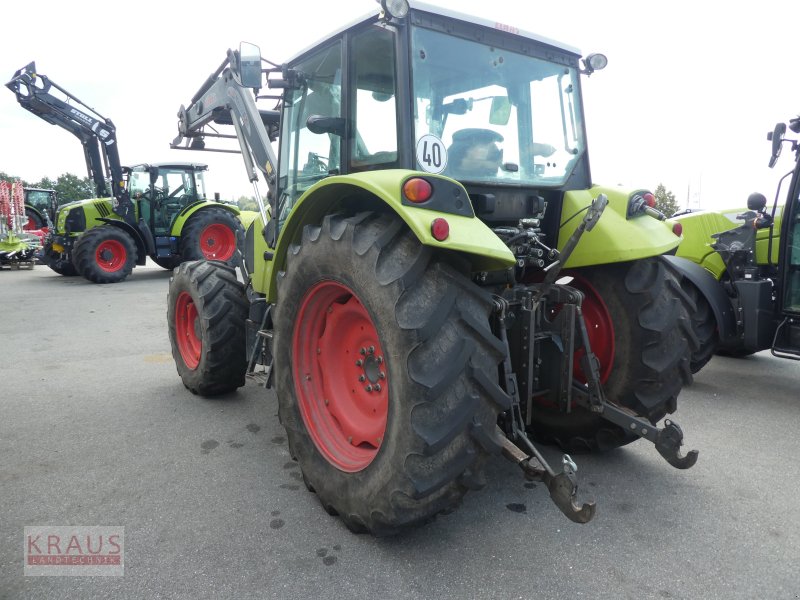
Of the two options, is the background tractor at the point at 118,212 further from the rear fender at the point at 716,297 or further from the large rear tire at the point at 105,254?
the rear fender at the point at 716,297

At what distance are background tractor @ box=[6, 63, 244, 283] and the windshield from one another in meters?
11.3

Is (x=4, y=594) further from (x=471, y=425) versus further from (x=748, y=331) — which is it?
(x=748, y=331)

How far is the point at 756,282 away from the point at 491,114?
10.3ft

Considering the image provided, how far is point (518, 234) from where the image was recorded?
261cm

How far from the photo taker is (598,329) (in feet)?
10.1

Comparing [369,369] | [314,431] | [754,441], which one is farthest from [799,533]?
[314,431]

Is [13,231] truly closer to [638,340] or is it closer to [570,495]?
[638,340]

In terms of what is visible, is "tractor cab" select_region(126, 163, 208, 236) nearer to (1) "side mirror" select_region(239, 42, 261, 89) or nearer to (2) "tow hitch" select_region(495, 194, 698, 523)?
(1) "side mirror" select_region(239, 42, 261, 89)

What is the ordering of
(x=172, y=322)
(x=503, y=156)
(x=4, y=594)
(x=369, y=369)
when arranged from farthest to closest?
1. (x=172, y=322)
2. (x=503, y=156)
3. (x=369, y=369)
4. (x=4, y=594)

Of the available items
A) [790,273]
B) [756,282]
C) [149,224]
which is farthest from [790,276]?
[149,224]

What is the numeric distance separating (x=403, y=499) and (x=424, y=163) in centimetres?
148

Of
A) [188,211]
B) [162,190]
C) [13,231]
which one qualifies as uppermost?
[162,190]

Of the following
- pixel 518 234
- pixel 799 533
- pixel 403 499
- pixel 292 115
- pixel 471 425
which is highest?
pixel 292 115

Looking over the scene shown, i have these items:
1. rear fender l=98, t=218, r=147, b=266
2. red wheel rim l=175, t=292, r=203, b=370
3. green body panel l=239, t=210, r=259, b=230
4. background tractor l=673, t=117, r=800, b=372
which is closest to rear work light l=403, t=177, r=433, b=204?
green body panel l=239, t=210, r=259, b=230
